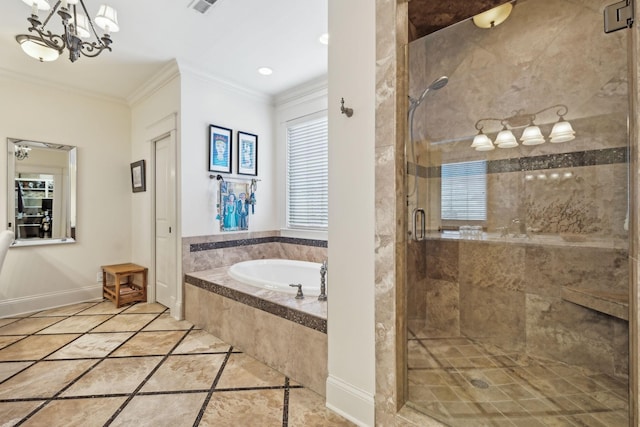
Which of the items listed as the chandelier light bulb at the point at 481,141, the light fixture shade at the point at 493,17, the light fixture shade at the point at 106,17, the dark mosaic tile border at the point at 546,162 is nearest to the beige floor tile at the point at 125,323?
the light fixture shade at the point at 106,17

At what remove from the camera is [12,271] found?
324 cm

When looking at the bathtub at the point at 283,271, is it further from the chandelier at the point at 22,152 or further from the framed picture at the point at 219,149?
the chandelier at the point at 22,152

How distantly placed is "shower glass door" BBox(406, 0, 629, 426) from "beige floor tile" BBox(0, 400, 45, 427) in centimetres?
206

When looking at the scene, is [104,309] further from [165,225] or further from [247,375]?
[247,375]

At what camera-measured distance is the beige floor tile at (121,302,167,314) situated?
3.31 metres

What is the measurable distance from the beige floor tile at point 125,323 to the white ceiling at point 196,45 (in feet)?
8.41

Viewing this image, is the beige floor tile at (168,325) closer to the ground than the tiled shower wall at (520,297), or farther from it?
closer to the ground

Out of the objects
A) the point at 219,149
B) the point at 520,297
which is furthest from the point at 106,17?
the point at 520,297

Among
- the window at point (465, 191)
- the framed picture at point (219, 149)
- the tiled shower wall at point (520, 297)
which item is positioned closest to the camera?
the tiled shower wall at point (520, 297)

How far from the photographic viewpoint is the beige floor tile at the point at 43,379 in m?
1.84

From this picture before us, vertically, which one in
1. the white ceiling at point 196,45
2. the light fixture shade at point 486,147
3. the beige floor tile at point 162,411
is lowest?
the beige floor tile at point 162,411

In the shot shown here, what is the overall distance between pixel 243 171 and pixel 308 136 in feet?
2.83

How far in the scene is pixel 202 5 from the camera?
7.06 feet

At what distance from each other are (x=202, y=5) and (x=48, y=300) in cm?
358
